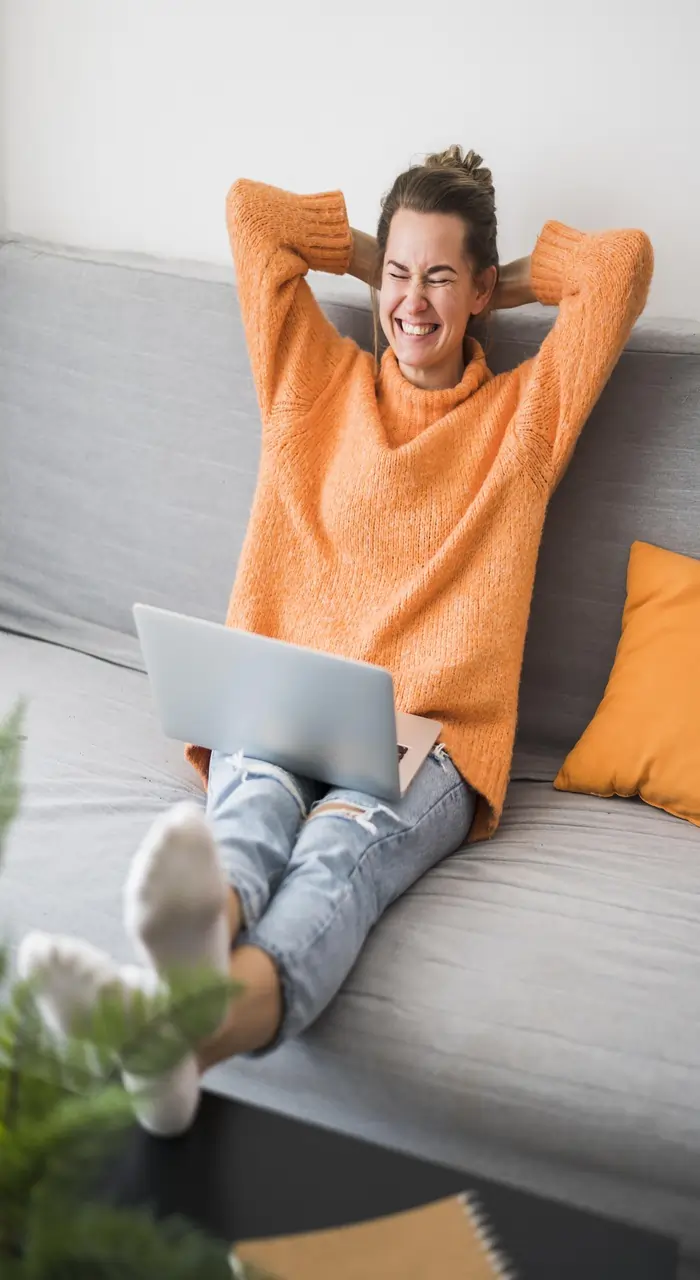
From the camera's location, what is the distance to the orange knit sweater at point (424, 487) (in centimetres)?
155

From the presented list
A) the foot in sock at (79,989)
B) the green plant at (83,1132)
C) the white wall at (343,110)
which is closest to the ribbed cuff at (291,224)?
the white wall at (343,110)

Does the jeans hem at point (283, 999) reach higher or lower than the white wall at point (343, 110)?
lower

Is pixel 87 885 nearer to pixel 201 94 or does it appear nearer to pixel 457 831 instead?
pixel 457 831

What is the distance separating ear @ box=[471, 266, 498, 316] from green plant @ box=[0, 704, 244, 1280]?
4.25 ft

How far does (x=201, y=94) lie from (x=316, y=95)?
25cm

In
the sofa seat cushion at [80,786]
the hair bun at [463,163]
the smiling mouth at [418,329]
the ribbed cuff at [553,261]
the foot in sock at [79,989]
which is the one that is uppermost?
the hair bun at [463,163]

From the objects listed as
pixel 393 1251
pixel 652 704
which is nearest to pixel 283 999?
pixel 393 1251

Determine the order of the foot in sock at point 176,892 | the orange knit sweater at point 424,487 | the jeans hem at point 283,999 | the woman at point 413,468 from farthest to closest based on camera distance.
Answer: the orange knit sweater at point 424,487 → the woman at point 413,468 → the jeans hem at point 283,999 → the foot in sock at point 176,892

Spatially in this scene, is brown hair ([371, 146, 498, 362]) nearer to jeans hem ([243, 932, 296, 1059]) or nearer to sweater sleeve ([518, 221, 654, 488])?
sweater sleeve ([518, 221, 654, 488])

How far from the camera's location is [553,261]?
170 centimetres

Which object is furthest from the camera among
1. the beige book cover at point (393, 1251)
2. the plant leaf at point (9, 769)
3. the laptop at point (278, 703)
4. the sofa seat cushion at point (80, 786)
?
the sofa seat cushion at point (80, 786)

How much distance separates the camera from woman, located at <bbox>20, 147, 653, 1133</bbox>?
142 centimetres

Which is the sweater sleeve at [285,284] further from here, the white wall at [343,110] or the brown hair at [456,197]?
the white wall at [343,110]

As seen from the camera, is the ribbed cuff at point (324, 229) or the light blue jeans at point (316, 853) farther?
the ribbed cuff at point (324, 229)
